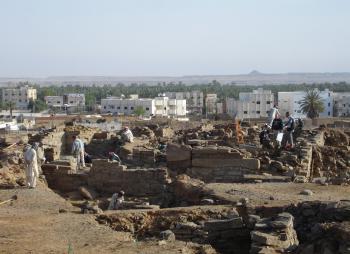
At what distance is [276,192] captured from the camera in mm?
13469

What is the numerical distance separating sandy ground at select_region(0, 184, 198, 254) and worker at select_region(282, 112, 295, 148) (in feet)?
25.2

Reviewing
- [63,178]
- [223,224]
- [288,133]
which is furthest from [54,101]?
[223,224]

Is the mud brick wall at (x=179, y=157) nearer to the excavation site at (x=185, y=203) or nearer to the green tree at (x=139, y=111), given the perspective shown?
the excavation site at (x=185, y=203)

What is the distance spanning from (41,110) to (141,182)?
98600 mm

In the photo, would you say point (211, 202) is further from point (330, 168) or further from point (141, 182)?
point (330, 168)

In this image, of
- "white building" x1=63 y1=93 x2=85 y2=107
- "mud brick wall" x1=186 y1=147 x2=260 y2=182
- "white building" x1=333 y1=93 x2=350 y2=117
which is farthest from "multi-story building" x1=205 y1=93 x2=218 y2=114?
"mud brick wall" x1=186 y1=147 x2=260 y2=182

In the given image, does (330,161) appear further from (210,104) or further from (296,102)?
(210,104)

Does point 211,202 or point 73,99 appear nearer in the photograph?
point 211,202

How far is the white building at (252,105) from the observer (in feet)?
287

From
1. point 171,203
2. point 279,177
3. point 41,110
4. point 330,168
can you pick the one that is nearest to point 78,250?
point 171,203

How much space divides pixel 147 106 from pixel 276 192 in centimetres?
8229

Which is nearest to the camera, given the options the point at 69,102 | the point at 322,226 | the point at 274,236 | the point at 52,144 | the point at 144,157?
the point at 322,226

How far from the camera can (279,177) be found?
1541 cm

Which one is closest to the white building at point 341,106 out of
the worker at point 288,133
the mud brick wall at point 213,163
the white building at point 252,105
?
the white building at point 252,105
